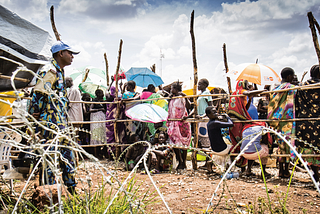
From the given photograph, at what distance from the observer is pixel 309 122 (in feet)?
13.0

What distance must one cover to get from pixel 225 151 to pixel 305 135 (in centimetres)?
134

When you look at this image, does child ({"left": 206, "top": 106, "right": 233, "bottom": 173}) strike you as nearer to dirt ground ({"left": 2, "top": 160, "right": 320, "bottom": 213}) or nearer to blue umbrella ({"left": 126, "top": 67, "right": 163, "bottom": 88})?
dirt ground ({"left": 2, "top": 160, "right": 320, "bottom": 213})

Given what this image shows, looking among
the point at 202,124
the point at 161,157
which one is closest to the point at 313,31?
the point at 202,124

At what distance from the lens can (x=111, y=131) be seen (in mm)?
6562

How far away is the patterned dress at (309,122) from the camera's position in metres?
3.90

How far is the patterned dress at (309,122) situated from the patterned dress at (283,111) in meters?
0.09

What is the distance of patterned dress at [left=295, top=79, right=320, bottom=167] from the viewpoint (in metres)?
3.90

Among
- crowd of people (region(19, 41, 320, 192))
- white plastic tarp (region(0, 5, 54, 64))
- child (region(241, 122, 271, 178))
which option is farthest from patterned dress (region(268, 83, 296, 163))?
white plastic tarp (region(0, 5, 54, 64))

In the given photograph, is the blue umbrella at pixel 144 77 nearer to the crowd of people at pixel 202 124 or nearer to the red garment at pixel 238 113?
the crowd of people at pixel 202 124

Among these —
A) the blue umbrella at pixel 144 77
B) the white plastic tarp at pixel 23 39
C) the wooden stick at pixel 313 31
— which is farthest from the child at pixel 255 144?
the blue umbrella at pixel 144 77

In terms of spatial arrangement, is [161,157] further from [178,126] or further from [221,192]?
[221,192]

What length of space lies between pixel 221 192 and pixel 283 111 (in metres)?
1.84

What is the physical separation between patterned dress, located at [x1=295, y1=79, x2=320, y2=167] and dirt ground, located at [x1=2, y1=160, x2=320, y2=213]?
1.92 feet

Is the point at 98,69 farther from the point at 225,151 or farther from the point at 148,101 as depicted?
the point at 225,151
